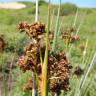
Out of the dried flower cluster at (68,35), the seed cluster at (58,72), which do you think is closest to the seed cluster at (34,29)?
the seed cluster at (58,72)

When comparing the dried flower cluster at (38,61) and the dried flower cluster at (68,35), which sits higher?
the dried flower cluster at (38,61)

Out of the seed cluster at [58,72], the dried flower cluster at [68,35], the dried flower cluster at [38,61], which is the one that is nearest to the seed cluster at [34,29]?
the dried flower cluster at [38,61]

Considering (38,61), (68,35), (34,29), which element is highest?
(34,29)

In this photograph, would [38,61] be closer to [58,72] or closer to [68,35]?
[58,72]

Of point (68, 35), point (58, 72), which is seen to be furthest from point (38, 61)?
point (68, 35)

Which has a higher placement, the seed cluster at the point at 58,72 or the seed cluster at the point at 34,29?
the seed cluster at the point at 34,29

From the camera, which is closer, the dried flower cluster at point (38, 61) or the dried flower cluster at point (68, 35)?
the dried flower cluster at point (38, 61)

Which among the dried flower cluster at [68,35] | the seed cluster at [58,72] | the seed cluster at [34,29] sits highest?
the seed cluster at [34,29]

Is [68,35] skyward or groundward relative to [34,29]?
groundward

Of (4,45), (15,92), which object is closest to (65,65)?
(4,45)

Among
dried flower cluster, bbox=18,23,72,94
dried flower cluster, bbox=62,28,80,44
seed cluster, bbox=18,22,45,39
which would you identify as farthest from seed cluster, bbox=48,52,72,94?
dried flower cluster, bbox=62,28,80,44

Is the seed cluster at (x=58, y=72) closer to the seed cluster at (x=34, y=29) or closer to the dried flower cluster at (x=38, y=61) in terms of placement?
the dried flower cluster at (x=38, y=61)

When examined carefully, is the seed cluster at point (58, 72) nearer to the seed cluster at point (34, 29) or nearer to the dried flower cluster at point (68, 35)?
the seed cluster at point (34, 29)
